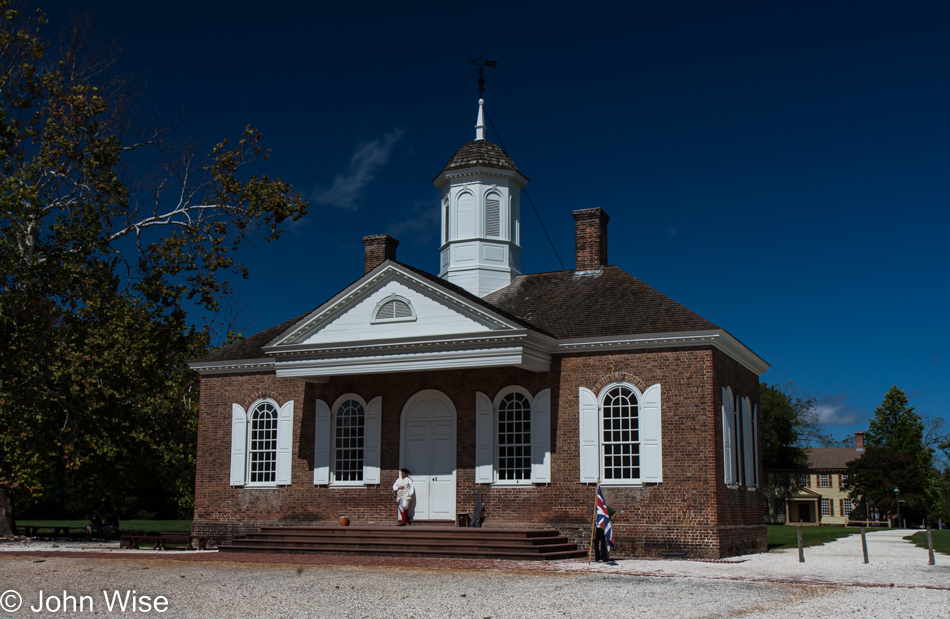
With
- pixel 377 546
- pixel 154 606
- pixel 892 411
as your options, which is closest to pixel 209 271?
pixel 377 546

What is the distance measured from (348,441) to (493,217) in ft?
28.0

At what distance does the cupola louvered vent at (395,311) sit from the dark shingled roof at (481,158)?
712 centimetres

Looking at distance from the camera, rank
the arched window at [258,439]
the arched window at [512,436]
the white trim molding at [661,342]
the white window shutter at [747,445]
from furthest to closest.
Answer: the arched window at [258,439] → the white window shutter at [747,445] → the arched window at [512,436] → the white trim molding at [661,342]

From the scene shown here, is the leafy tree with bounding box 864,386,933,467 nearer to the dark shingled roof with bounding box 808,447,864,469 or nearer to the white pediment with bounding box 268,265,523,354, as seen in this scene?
the dark shingled roof with bounding box 808,447,864,469

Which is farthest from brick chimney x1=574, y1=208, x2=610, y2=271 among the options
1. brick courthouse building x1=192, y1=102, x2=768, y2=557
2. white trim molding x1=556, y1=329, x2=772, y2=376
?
white trim molding x1=556, y1=329, x2=772, y2=376

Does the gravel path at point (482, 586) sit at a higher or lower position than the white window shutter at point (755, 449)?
lower

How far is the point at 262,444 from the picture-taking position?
2544 cm

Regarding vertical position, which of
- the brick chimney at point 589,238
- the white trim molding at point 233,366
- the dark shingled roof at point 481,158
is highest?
the dark shingled roof at point 481,158

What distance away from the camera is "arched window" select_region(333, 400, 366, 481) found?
24203 millimetres

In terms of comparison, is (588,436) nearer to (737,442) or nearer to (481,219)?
(737,442)

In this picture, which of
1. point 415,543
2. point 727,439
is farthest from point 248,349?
point 727,439

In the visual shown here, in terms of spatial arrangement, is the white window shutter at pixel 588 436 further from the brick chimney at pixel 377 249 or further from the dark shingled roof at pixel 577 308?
the brick chimney at pixel 377 249

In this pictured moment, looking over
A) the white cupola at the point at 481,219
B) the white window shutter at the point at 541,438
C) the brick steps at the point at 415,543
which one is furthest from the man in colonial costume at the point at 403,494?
the white cupola at the point at 481,219

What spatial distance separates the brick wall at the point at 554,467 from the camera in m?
20.5
